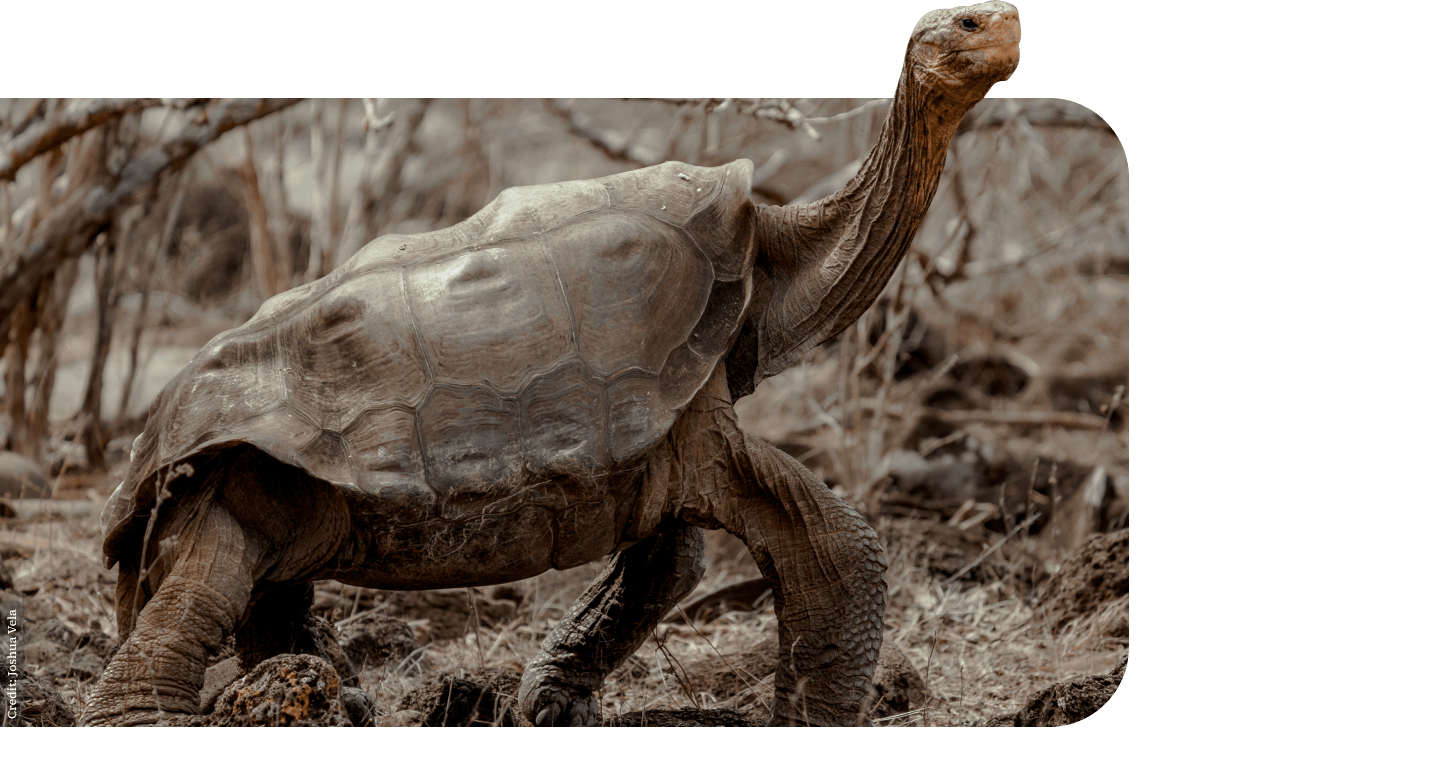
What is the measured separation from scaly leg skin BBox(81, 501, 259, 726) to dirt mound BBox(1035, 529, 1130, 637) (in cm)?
360

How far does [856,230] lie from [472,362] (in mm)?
1357

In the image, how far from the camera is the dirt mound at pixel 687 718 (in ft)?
15.1

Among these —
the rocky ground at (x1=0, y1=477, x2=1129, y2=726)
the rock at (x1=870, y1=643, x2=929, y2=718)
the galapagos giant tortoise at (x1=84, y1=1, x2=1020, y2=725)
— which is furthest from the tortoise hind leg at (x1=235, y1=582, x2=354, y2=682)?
the rock at (x1=870, y1=643, x2=929, y2=718)

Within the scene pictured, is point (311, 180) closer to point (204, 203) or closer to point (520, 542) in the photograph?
point (204, 203)

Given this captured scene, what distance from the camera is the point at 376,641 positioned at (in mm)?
5668

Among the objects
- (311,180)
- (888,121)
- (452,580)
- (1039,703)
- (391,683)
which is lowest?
(391,683)

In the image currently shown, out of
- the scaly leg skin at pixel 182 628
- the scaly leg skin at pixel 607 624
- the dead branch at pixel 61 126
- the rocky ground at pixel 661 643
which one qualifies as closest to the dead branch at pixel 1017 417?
the rocky ground at pixel 661 643

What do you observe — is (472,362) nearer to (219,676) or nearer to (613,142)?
(219,676)

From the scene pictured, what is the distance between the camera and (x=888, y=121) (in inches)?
172

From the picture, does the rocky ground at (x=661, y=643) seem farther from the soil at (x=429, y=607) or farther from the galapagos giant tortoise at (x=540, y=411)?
the galapagos giant tortoise at (x=540, y=411)

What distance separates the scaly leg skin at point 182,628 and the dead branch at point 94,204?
8.38ft

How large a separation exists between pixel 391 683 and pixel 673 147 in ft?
10.8

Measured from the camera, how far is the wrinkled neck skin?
169 inches

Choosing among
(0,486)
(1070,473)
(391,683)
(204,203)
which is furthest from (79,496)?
(1070,473)
